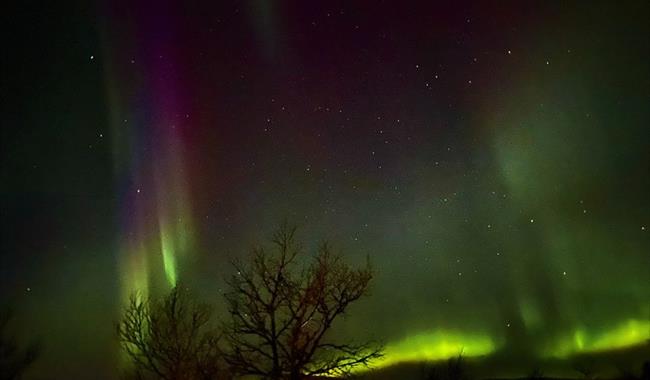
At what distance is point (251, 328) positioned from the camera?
918 inches

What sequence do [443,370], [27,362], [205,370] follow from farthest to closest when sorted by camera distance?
[443,370]
[27,362]
[205,370]

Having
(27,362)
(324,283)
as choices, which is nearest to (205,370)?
(324,283)

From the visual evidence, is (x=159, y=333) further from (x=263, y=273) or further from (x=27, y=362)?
(x=27, y=362)

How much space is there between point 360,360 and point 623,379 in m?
24.2

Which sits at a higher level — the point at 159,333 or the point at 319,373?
the point at 159,333

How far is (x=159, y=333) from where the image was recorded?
24.7m

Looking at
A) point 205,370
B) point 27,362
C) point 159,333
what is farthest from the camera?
point 27,362

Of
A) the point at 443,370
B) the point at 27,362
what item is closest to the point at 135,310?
the point at 27,362

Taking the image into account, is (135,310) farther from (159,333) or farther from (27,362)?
(27,362)

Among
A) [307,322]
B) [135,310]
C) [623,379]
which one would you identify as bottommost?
[623,379]

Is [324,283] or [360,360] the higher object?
[324,283]

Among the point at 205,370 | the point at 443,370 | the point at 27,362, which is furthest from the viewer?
the point at 443,370

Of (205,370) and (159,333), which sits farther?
(159,333)

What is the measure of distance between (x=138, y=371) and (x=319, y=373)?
6572 mm
